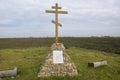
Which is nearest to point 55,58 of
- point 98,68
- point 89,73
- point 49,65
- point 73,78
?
point 49,65

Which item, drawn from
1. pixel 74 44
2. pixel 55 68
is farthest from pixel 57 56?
pixel 74 44

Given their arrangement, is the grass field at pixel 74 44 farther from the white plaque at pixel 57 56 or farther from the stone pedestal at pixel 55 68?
the white plaque at pixel 57 56

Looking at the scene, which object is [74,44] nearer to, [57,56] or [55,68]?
[57,56]

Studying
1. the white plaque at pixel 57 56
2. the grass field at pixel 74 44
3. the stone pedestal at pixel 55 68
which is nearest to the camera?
the stone pedestal at pixel 55 68

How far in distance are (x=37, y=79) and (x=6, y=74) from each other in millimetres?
2942

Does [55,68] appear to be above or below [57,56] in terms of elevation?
below

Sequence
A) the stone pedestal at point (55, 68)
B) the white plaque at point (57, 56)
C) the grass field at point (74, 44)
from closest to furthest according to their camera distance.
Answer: the stone pedestal at point (55, 68) < the white plaque at point (57, 56) < the grass field at point (74, 44)

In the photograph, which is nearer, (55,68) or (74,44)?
(55,68)

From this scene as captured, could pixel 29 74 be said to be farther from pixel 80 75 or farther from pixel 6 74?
pixel 80 75

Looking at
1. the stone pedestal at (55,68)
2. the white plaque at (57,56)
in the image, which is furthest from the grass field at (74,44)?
the white plaque at (57,56)

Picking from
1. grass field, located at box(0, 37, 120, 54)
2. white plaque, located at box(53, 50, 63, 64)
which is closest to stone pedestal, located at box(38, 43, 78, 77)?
white plaque, located at box(53, 50, 63, 64)

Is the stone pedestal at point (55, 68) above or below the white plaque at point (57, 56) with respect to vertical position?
below

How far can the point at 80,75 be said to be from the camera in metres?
17.3

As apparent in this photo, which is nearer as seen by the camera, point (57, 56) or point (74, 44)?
point (57, 56)
